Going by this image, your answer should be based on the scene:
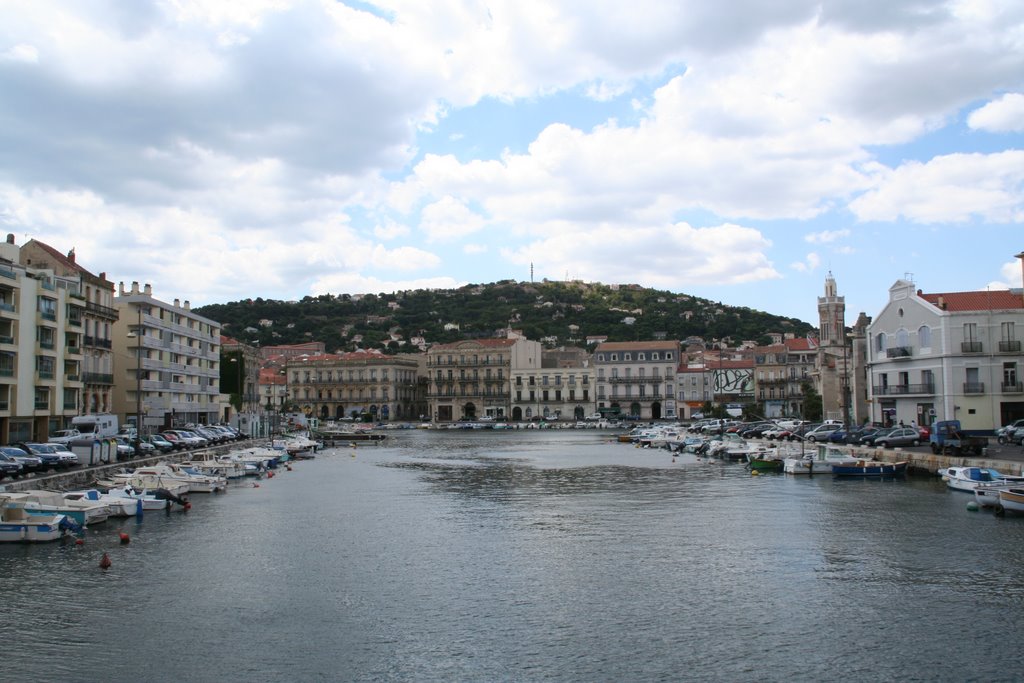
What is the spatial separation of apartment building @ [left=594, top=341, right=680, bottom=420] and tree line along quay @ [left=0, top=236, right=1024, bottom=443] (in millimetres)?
199

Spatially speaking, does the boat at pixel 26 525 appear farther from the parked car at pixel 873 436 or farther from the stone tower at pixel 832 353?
the stone tower at pixel 832 353

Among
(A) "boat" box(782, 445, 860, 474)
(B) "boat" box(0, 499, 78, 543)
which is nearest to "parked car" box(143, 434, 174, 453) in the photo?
(B) "boat" box(0, 499, 78, 543)

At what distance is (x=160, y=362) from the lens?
74.4 meters

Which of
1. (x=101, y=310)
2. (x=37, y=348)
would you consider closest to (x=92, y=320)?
(x=101, y=310)

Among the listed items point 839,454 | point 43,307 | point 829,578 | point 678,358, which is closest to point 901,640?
point 829,578

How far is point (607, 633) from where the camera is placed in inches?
656

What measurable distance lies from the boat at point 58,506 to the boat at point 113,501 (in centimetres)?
58

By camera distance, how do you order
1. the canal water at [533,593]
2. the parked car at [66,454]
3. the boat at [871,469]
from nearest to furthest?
1. the canal water at [533,593]
2. the parked car at [66,454]
3. the boat at [871,469]

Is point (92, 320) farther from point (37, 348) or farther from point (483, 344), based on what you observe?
point (483, 344)

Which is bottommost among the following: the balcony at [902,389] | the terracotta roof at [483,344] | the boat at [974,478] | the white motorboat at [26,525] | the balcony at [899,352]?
the white motorboat at [26,525]

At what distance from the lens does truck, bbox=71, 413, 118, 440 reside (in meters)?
49.5

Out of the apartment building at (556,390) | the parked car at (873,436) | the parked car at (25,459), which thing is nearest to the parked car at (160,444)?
the parked car at (25,459)

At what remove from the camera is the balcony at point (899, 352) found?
184 feet

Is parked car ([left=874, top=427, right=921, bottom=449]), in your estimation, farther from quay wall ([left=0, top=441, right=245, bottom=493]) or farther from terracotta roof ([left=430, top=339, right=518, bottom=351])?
terracotta roof ([left=430, top=339, right=518, bottom=351])
